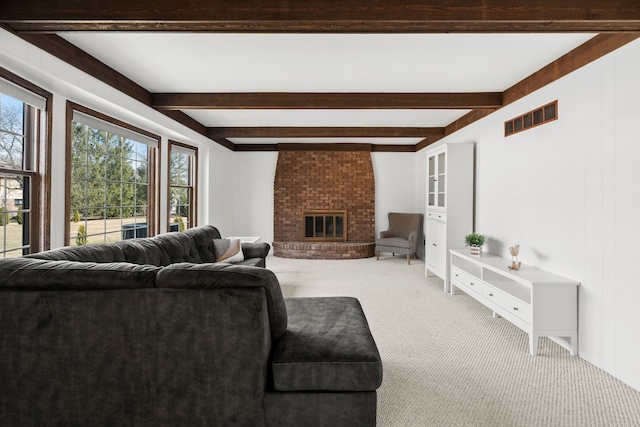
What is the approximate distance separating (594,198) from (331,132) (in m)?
4.13

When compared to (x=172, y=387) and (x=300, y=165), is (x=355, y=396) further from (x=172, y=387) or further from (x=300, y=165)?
(x=300, y=165)

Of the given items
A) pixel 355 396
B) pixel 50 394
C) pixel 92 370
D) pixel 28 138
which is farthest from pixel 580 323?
pixel 28 138

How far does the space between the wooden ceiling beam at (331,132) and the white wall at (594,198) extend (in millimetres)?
2491

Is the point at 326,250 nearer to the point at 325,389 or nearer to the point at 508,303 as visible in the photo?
the point at 508,303

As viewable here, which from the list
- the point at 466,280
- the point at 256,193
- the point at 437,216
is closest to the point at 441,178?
the point at 437,216

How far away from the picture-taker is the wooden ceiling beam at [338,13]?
83.1 inches

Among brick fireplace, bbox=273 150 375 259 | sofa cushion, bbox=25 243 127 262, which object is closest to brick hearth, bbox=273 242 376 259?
brick fireplace, bbox=273 150 375 259

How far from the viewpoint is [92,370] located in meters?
1.61

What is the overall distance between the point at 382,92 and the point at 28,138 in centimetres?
349

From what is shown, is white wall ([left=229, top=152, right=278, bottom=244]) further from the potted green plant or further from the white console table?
the white console table

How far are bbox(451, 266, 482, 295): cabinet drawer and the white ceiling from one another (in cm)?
215

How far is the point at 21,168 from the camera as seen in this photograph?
2.86m

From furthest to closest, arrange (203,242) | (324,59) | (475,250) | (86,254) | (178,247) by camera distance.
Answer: (203,242), (475,250), (178,247), (324,59), (86,254)

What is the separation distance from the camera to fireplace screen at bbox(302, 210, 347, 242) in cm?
777
